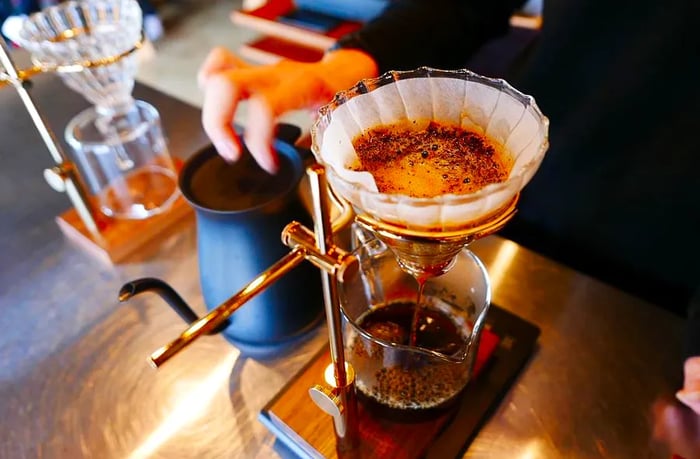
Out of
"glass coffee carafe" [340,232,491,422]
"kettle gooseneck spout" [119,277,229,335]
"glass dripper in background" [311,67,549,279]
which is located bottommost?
"glass coffee carafe" [340,232,491,422]

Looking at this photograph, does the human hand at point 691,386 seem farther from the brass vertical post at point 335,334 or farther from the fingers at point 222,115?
the fingers at point 222,115

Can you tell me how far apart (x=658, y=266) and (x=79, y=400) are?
859 millimetres

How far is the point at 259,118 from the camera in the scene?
59cm

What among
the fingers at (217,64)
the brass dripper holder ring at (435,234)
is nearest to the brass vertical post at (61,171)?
the fingers at (217,64)

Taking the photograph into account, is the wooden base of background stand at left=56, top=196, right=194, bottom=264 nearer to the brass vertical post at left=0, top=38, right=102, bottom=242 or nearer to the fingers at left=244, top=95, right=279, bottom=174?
the brass vertical post at left=0, top=38, right=102, bottom=242

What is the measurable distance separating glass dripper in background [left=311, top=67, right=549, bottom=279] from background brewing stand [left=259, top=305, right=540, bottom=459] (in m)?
0.21

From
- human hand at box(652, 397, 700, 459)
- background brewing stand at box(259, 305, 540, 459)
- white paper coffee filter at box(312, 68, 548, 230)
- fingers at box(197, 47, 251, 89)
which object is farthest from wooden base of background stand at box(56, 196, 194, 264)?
human hand at box(652, 397, 700, 459)

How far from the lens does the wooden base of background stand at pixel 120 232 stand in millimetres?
806

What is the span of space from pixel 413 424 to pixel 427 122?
1.06 feet

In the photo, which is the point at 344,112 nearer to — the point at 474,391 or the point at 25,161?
the point at 474,391

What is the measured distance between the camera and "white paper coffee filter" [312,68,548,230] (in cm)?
31

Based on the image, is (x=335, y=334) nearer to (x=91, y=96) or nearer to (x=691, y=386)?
(x=691, y=386)

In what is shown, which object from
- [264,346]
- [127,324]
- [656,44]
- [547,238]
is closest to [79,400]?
[127,324]

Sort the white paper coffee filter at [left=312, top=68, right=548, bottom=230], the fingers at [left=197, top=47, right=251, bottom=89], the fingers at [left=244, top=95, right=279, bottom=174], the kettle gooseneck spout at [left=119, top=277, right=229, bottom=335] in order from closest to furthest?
the white paper coffee filter at [left=312, top=68, right=548, bottom=230]
the kettle gooseneck spout at [left=119, top=277, right=229, bottom=335]
the fingers at [left=244, top=95, right=279, bottom=174]
the fingers at [left=197, top=47, right=251, bottom=89]
